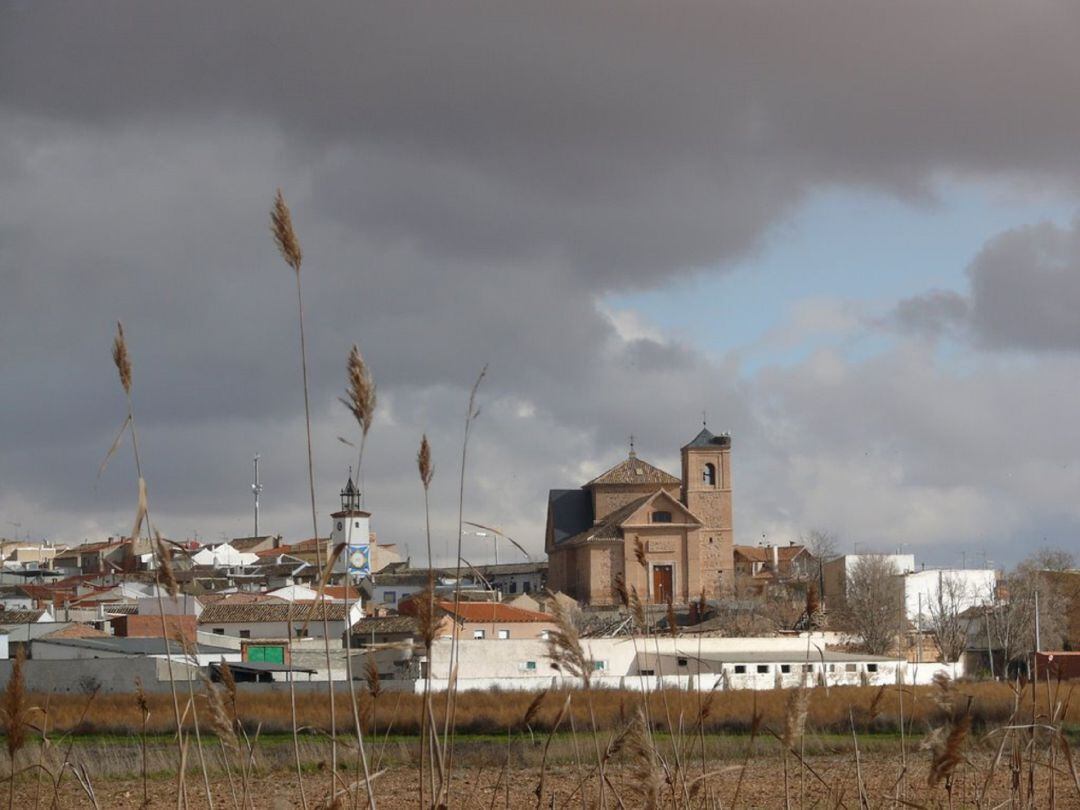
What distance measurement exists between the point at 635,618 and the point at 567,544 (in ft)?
239

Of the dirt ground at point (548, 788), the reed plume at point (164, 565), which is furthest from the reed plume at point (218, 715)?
the dirt ground at point (548, 788)

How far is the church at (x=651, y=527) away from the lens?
2896 inches

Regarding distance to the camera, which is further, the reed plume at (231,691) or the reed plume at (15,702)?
the reed plume at (231,691)

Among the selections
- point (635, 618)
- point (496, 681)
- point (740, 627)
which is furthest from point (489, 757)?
point (740, 627)

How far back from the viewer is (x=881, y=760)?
18.8 meters

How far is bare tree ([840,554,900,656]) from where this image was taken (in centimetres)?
5347

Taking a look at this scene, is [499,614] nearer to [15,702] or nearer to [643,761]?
[15,702]

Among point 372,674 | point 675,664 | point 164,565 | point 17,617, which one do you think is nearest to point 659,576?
point 17,617

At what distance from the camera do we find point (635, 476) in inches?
3214

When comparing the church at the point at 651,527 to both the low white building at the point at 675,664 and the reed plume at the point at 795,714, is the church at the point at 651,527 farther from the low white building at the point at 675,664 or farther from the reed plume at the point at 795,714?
the reed plume at the point at 795,714

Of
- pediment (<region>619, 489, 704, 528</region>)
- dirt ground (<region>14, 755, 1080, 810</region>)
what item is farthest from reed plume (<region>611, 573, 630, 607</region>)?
pediment (<region>619, 489, 704, 528</region>)

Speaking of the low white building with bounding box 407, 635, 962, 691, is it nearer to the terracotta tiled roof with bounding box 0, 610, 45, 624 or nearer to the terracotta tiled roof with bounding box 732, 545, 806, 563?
the terracotta tiled roof with bounding box 0, 610, 45, 624

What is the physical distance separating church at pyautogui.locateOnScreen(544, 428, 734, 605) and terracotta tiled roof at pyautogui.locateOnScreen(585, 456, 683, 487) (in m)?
0.06

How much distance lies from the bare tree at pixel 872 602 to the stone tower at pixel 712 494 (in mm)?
12531
